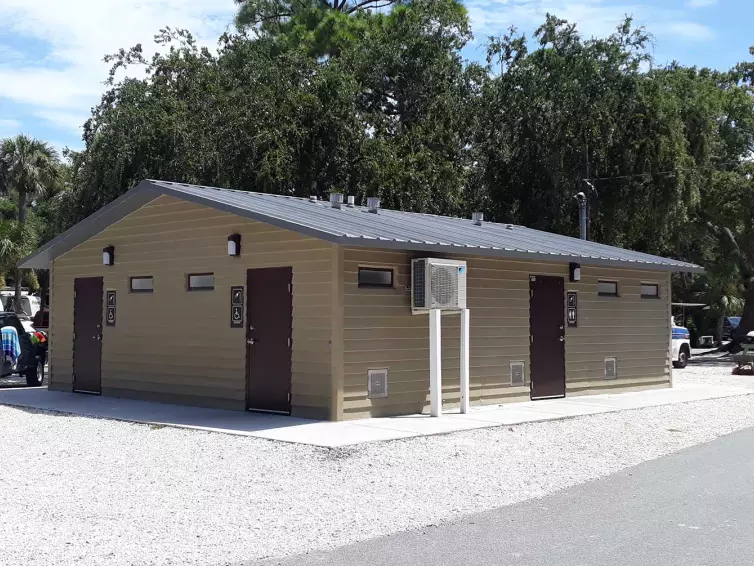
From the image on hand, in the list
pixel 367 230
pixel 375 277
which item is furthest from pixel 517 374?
pixel 367 230

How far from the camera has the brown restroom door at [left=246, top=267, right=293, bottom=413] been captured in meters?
12.0

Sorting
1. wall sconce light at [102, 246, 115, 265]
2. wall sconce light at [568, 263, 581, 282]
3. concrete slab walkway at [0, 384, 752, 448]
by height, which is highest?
wall sconce light at [102, 246, 115, 265]

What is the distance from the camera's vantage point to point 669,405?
1435 cm

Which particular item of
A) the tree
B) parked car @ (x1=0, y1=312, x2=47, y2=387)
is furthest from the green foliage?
parked car @ (x1=0, y1=312, x2=47, y2=387)

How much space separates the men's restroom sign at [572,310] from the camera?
15141mm

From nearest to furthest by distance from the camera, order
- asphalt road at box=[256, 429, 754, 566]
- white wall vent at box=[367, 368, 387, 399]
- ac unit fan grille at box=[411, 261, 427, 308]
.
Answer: asphalt road at box=[256, 429, 754, 566]
white wall vent at box=[367, 368, 387, 399]
ac unit fan grille at box=[411, 261, 427, 308]

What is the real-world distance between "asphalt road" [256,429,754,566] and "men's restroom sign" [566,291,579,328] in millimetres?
7007

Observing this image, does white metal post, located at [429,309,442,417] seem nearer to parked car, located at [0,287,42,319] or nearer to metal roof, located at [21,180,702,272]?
metal roof, located at [21,180,702,272]

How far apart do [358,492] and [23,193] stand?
38211 mm

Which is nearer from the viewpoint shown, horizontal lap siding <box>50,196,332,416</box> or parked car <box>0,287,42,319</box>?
horizontal lap siding <box>50,196,332,416</box>

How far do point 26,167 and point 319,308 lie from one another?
109 feet

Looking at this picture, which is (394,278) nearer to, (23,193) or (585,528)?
(585,528)

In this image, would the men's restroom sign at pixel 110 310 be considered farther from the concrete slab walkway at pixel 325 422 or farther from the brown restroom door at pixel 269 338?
the brown restroom door at pixel 269 338

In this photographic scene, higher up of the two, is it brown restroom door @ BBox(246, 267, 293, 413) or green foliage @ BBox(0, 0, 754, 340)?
green foliage @ BBox(0, 0, 754, 340)
